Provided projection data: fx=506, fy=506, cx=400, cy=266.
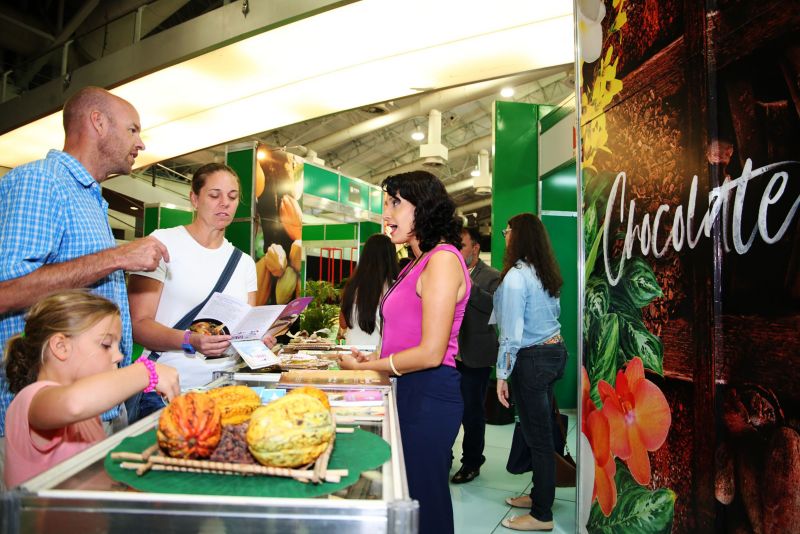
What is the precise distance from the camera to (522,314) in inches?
110

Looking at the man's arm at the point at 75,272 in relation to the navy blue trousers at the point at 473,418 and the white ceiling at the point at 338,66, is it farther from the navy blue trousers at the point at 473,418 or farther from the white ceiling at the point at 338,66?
the navy blue trousers at the point at 473,418

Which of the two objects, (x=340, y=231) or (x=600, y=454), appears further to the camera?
(x=340, y=231)

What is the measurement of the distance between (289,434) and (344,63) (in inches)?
133

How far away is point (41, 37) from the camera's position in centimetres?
903

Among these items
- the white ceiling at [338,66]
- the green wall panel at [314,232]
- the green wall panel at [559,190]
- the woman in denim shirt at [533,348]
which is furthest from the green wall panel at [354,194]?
the woman in denim shirt at [533,348]

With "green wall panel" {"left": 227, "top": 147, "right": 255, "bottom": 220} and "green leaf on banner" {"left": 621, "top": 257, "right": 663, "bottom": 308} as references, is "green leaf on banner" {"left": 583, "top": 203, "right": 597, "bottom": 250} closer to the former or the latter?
"green leaf on banner" {"left": 621, "top": 257, "right": 663, "bottom": 308}

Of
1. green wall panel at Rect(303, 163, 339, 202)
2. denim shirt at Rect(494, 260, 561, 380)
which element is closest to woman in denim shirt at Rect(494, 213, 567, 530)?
denim shirt at Rect(494, 260, 561, 380)

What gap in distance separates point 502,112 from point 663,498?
14.4 ft

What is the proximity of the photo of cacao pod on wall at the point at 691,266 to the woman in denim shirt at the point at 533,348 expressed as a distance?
453 mm

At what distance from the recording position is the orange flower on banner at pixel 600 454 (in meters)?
2.01

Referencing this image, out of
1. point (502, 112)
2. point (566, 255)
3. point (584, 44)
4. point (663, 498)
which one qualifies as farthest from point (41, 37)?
point (663, 498)

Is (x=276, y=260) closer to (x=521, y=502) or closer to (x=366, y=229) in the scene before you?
(x=366, y=229)

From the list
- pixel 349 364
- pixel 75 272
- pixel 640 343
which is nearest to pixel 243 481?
pixel 75 272

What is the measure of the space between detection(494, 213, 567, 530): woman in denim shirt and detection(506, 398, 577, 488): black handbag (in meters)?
0.42
